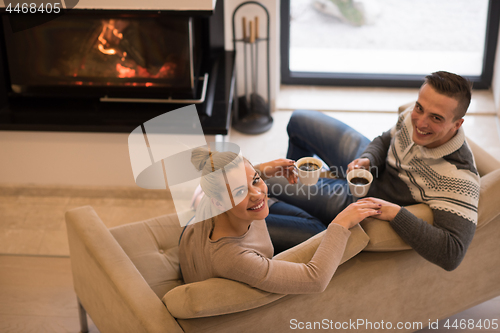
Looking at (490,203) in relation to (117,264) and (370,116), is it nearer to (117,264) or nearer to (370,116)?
(117,264)

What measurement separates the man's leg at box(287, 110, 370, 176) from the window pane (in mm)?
1554

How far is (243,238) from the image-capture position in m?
1.31

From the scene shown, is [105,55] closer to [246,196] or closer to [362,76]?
[246,196]

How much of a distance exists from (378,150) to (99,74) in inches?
58.2

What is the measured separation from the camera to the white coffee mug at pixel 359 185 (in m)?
1.51

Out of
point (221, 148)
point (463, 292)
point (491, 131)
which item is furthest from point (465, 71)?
point (221, 148)

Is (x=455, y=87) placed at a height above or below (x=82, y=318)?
above

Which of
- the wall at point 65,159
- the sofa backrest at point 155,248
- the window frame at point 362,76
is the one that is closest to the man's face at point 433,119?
the sofa backrest at point 155,248

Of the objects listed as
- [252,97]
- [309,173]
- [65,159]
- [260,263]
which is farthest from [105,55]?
[260,263]

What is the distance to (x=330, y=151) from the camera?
197 centimetres

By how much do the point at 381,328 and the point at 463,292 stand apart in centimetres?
32

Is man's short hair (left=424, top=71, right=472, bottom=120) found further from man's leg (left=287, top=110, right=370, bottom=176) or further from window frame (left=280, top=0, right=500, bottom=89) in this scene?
window frame (left=280, top=0, right=500, bottom=89)

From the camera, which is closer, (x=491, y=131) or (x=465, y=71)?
(x=491, y=131)

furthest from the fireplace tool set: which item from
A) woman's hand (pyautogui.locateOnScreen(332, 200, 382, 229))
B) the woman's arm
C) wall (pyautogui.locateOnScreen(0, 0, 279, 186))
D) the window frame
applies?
the woman's arm
